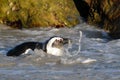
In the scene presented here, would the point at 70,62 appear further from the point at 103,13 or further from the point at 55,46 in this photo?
the point at 103,13

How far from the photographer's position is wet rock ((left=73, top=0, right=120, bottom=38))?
13.1 meters

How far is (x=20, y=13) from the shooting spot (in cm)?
1423

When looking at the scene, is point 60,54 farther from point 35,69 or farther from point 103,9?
point 103,9

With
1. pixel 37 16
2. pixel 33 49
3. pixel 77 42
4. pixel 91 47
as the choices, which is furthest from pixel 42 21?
pixel 33 49

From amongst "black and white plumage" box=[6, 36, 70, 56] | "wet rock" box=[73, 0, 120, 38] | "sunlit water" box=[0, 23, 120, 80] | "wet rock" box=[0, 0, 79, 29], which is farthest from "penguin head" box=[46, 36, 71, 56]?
"wet rock" box=[0, 0, 79, 29]

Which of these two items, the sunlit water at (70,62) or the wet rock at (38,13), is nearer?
the sunlit water at (70,62)

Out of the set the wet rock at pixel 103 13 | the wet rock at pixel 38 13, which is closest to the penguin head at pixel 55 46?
the wet rock at pixel 103 13

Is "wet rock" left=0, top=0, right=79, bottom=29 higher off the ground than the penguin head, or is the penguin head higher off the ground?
the penguin head

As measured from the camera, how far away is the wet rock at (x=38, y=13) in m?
14.0

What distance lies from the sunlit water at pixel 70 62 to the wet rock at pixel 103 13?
64cm

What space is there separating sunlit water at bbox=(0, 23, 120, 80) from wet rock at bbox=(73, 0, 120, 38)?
2.09 feet

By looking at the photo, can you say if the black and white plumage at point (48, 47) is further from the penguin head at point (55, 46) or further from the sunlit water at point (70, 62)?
the sunlit water at point (70, 62)

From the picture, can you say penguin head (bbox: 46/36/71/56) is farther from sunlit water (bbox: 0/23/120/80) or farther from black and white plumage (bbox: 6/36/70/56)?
sunlit water (bbox: 0/23/120/80)

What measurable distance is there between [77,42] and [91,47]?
0.91 m
